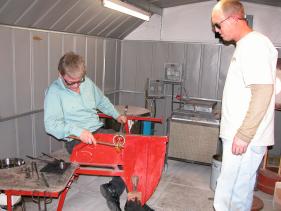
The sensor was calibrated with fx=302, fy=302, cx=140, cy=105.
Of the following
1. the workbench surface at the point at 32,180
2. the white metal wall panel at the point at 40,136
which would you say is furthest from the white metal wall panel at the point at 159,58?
the workbench surface at the point at 32,180

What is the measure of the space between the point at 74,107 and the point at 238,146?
1.48m

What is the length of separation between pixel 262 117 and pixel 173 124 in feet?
8.22

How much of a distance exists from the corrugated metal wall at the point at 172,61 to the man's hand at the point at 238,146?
3354 mm

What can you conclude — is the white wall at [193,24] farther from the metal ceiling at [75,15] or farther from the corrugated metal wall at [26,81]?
the corrugated metal wall at [26,81]

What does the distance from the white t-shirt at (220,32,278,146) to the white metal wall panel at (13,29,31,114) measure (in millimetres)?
2279

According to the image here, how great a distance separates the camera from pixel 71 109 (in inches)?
108

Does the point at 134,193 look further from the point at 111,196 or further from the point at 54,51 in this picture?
the point at 54,51

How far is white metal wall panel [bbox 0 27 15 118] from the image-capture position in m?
3.07

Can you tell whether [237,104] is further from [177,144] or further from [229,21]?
[177,144]

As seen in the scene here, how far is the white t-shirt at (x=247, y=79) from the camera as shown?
1.91m

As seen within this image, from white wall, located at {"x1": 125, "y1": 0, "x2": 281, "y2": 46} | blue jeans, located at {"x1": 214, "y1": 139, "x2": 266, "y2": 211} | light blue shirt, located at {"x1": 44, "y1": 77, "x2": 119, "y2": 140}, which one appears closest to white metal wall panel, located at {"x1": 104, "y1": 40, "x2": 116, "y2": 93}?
white wall, located at {"x1": 125, "y1": 0, "x2": 281, "y2": 46}

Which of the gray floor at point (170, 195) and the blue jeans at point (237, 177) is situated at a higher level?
the blue jeans at point (237, 177)

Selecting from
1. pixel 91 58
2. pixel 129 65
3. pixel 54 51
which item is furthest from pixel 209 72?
pixel 54 51

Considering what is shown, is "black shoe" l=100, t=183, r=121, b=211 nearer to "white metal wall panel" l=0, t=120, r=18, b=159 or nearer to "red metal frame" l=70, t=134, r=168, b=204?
"red metal frame" l=70, t=134, r=168, b=204
